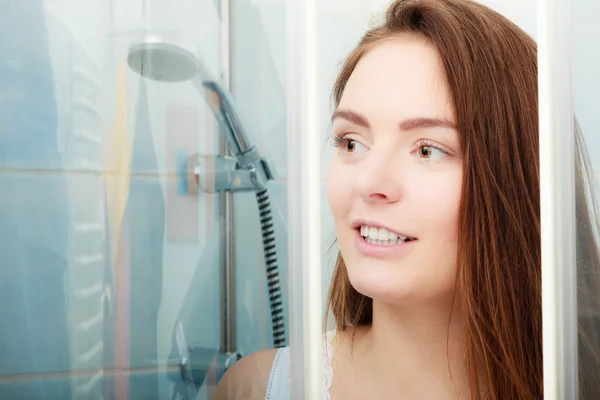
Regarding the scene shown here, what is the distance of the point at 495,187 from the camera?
2.07 ft

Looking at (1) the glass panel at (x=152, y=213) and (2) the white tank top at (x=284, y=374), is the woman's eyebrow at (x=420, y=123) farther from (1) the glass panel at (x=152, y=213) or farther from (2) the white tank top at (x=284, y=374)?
(2) the white tank top at (x=284, y=374)

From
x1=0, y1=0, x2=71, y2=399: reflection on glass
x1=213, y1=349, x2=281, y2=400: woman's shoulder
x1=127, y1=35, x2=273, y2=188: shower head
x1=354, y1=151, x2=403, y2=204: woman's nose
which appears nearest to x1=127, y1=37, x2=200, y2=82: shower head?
x1=127, y1=35, x2=273, y2=188: shower head

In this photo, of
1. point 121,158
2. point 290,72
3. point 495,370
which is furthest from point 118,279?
point 495,370

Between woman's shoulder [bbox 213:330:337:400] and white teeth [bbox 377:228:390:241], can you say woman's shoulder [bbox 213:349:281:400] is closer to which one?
woman's shoulder [bbox 213:330:337:400]

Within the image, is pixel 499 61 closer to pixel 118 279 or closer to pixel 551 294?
pixel 551 294

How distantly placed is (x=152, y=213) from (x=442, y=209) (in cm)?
34

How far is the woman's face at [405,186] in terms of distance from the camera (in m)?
0.61

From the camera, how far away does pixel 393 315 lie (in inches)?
27.3

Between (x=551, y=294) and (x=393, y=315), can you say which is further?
(x=393, y=315)

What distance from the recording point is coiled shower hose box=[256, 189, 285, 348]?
0.66 metres

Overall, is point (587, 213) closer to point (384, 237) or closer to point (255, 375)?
point (384, 237)

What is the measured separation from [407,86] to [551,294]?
27 centimetres

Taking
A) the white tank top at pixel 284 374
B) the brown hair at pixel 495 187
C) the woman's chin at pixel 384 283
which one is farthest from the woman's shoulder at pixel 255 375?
the brown hair at pixel 495 187

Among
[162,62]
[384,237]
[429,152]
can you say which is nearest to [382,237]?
[384,237]
